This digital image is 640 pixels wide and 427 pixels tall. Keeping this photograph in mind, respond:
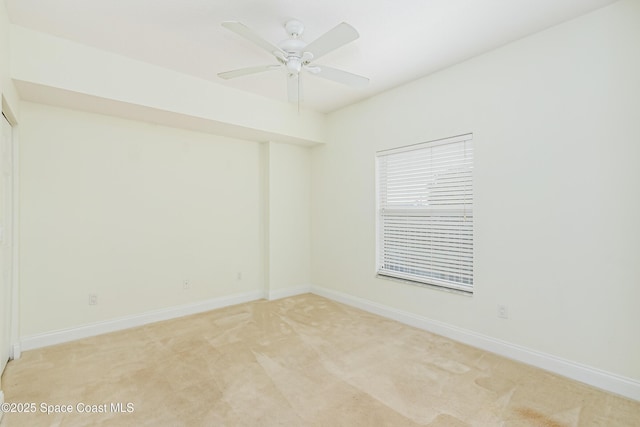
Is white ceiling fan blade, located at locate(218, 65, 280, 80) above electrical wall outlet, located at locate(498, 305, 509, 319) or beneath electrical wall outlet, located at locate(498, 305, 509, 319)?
above

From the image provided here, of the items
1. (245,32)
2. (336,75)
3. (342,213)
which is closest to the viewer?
(245,32)

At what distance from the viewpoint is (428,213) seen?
11.4ft

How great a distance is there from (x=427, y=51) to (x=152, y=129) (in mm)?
3120

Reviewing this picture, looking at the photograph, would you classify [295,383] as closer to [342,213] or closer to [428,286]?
[428,286]

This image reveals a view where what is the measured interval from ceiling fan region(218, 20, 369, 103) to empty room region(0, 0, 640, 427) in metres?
0.02

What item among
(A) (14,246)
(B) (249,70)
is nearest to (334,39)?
(B) (249,70)

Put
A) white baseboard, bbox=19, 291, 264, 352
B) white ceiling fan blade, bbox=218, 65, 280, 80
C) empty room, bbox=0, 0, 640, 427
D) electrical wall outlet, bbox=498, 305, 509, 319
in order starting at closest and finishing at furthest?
empty room, bbox=0, 0, 640, 427
white ceiling fan blade, bbox=218, 65, 280, 80
electrical wall outlet, bbox=498, 305, 509, 319
white baseboard, bbox=19, 291, 264, 352

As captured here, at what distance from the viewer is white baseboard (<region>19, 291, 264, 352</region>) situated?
2994 millimetres

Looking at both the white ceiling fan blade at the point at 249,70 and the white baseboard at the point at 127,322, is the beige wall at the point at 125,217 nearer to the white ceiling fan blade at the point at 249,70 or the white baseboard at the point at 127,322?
the white baseboard at the point at 127,322

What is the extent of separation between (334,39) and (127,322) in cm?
355

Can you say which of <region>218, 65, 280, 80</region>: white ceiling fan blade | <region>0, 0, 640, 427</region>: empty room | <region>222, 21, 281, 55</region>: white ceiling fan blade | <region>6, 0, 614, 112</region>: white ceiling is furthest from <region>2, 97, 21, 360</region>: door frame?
<region>222, 21, 281, 55</region>: white ceiling fan blade

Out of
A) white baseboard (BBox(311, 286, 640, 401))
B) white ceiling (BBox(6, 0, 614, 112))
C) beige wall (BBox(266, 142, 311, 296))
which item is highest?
white ceiling (BBox(6, 0, 614, 112))

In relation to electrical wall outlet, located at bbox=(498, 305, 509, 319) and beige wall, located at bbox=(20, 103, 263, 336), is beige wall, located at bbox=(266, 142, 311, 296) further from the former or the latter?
electrical wall outlet, located at bbox=(498, 305, 509, 319)

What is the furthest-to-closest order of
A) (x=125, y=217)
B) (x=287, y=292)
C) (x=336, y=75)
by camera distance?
(x=287, y=292) < (x=125, y=217) < (x=336, y=75)
